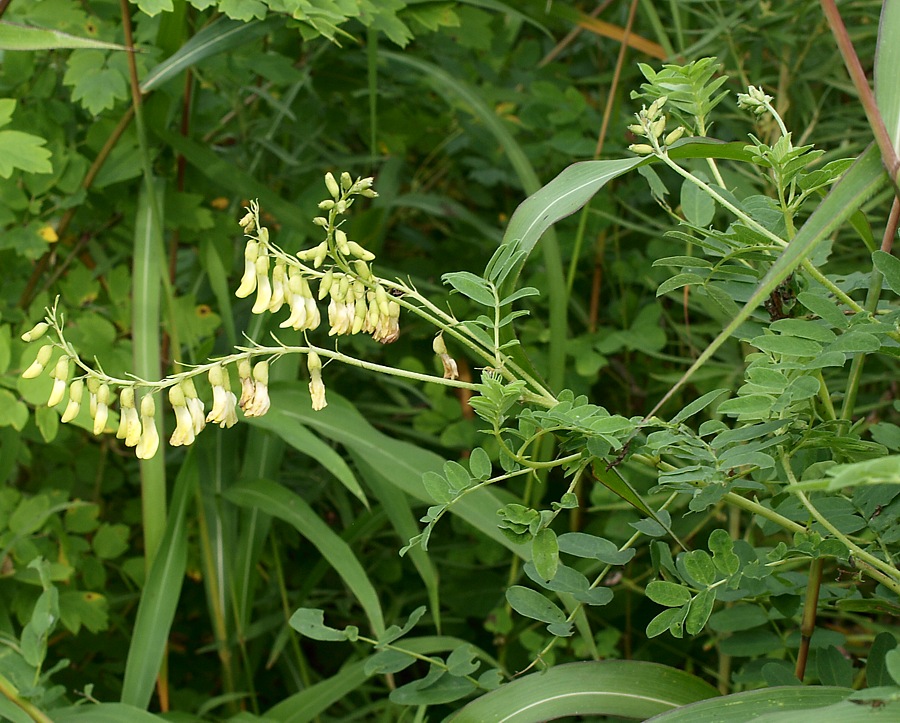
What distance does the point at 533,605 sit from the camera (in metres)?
0.67

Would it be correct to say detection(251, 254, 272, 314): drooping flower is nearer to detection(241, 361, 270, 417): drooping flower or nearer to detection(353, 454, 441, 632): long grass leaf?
detection(241, 361, 270, 417): drooping flower

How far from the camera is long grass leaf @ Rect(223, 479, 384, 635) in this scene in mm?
930

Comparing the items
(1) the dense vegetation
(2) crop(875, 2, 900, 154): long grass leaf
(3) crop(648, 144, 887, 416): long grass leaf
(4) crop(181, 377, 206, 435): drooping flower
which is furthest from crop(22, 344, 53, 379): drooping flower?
(2) crop(875, 2, 900, 154): long grass leaf

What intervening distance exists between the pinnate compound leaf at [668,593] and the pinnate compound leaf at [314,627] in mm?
255

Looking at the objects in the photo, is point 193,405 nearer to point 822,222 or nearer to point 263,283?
point 263,283

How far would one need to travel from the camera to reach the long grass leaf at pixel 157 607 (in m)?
0.91

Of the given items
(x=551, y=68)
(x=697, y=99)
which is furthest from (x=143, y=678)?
(x=551, y=68)

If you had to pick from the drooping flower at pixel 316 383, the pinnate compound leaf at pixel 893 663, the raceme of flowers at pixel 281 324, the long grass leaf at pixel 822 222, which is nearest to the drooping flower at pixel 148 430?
the raceme of flowers at pixel 281 324

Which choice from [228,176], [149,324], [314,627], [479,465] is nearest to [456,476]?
[479,465]

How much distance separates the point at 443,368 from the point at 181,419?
0.23 m

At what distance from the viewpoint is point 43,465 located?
1.41 metres

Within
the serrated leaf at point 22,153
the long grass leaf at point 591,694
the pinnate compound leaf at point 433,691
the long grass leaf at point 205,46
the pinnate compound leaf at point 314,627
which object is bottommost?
the pinnate compound leaf at point 433,691

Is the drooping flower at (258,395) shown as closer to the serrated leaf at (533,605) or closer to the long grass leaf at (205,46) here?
the serrated leaf at (533,605)

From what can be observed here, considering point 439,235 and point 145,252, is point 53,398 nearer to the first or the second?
point 145,252
